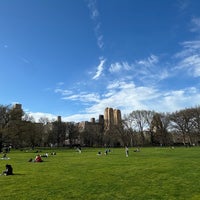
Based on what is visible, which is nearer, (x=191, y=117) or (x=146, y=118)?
(x=191, y=117)

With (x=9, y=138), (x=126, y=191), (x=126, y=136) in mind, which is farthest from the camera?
(x=126, y=136)

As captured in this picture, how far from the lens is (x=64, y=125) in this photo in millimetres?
139625

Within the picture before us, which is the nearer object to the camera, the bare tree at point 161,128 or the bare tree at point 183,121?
the bare tree at point 183,121

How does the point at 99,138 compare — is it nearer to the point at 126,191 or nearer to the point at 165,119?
the point at 165,119

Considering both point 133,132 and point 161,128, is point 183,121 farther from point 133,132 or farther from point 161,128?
point 133,132

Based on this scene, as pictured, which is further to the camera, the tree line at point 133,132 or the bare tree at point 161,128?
the bare tree at point 161,128

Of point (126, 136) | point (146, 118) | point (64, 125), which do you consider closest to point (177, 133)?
point (146, 118)

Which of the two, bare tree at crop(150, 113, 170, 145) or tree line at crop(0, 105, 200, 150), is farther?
bare tree at crop(150, 113, 170, 145)

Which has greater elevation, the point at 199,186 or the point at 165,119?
the point at 165,119

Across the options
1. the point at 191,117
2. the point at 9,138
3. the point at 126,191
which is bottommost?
the point at 126,191

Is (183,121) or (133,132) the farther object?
(133,132)

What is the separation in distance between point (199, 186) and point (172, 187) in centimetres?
162

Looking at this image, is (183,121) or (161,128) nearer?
(183,121)

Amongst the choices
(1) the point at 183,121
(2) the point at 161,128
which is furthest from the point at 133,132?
(1) the point at 183,121
